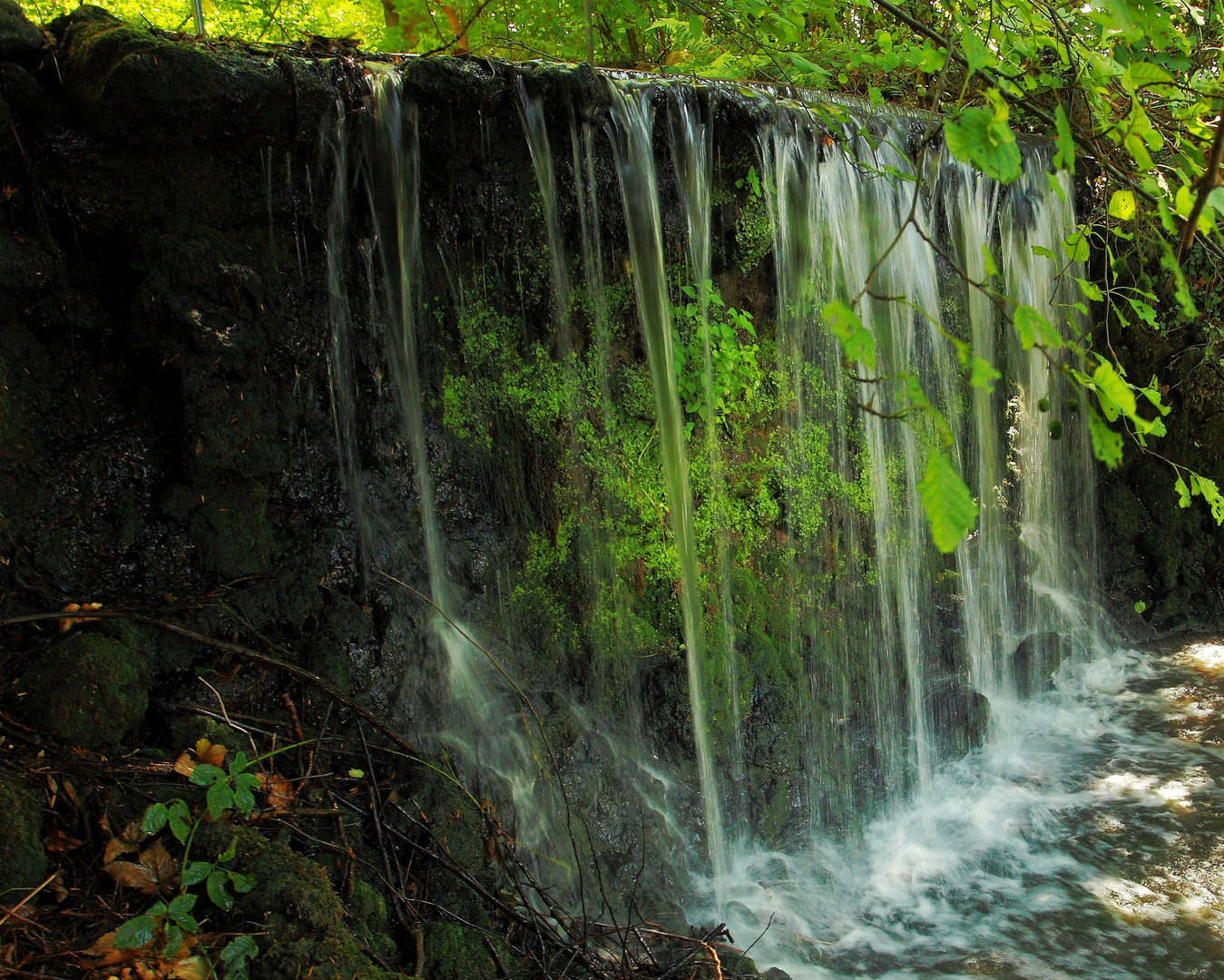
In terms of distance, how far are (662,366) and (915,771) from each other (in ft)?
9.98

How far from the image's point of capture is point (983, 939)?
411 cm

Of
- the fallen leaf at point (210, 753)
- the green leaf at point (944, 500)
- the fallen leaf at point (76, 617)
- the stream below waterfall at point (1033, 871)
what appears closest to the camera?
the green leaf at point (944, 500)

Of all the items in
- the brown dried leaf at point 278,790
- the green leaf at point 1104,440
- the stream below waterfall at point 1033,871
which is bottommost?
the stream below waterfall at point 1033,871

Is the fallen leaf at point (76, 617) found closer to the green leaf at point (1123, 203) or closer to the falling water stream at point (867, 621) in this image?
the falling water stream at point (867, 621)

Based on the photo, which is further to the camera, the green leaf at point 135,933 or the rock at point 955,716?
the rock at point 955,716

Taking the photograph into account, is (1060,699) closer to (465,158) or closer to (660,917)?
(660,917)

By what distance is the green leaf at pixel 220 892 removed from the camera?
2.32 metres

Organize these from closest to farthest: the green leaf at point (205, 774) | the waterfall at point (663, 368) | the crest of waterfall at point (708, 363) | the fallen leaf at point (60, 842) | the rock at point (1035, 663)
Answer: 1. the fallen leaf at point (60, 842)
2. the green leaf at point (205, 774)
3. the waterfall at point (663, 368)
4. the crest of waterfall at point (708, 363)
5. the rock at point (1035, 663)

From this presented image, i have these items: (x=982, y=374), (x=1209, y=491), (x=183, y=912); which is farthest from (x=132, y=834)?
(x=1209, y=491)

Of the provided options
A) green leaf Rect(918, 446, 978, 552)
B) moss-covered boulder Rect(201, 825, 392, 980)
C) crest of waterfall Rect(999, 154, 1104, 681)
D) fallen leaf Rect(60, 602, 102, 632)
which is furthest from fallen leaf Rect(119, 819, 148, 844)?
crest of waterfall Rect(999, 154, 1104, 681)

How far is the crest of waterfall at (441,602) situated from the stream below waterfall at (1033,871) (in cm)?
130

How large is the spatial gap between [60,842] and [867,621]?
4.41m

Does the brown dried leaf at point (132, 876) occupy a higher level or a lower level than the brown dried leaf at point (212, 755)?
lower

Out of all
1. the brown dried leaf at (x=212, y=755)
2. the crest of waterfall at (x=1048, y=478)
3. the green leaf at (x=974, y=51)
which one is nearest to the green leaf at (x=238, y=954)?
the brown dried leaf at (x=212, y=755)
